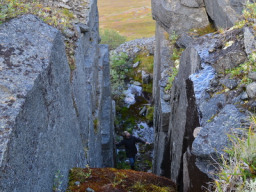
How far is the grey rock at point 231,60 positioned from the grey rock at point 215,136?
1.07 metres

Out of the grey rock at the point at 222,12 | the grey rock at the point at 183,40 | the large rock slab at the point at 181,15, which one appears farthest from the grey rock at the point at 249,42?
the large rock slab at the point at 181,15

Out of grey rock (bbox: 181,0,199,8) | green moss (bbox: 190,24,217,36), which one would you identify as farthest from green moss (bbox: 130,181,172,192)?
grey rock (bbox: 181,0,199,8)

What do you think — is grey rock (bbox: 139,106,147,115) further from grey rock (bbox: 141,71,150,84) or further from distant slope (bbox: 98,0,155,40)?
distant slope (bbox: 98,0,155,40)

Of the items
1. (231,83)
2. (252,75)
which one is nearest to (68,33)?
(231,83)

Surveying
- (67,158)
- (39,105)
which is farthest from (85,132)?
(39,105)

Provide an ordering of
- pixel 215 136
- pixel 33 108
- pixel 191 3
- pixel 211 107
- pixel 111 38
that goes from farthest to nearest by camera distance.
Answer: pixel 111 38
pixel 191 3
pixel 211 107
pixel 215 136
pixel 33 108

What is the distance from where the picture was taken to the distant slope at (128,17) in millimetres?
45737

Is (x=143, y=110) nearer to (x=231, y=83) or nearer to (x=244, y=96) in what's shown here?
(x=231, y=83)

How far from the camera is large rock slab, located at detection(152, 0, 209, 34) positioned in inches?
457

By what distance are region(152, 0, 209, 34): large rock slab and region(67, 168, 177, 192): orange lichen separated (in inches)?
370

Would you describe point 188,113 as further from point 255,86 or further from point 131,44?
point 131,44

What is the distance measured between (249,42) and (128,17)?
2237 inches

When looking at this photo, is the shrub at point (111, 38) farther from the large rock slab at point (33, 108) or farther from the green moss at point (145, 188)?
the green moss at point (145, 188)

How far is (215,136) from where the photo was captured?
9.65ft
